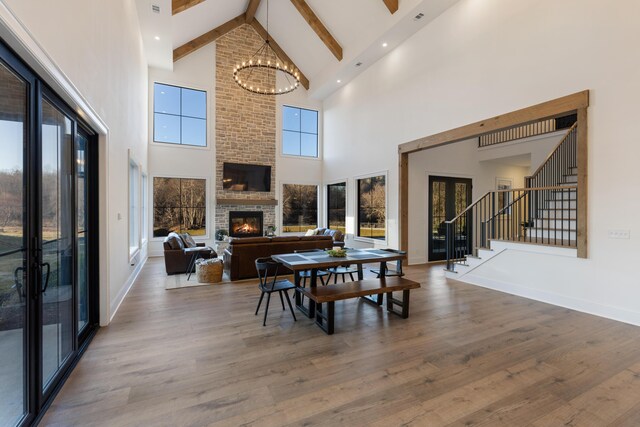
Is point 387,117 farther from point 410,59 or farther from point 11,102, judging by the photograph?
point 11,102

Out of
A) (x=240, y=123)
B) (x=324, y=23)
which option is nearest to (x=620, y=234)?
(x=324, y=23)

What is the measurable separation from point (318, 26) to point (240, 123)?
12.3 ft

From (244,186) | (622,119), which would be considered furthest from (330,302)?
(244,186)

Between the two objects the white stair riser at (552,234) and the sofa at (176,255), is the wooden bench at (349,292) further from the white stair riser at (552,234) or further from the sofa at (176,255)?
the sofa at (176,255)

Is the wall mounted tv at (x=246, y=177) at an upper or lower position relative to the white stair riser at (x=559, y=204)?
upper

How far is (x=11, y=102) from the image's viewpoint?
5.54 feet

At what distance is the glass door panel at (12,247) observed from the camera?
161 centimetres

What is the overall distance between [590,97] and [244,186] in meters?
8.51

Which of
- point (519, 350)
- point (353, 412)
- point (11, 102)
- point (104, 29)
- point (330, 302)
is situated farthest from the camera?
point (104, 29)

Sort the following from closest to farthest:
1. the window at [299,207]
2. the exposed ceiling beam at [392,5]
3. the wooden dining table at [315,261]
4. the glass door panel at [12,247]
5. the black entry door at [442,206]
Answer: the glass door panel at [12,247] < the wooden dining table at [315,261] < the exposed ceiling beam at [392,5] < the black entry door at [442,206] < the window at [299,207]

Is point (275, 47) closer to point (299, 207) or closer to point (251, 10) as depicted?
point (251, 10)

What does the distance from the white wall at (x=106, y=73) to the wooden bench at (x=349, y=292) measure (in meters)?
2.41

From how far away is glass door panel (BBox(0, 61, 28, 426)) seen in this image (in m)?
1.61

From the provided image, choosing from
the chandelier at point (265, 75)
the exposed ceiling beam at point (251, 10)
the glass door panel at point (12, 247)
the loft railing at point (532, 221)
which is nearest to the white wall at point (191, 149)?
the chandelier at point (265, 75)
